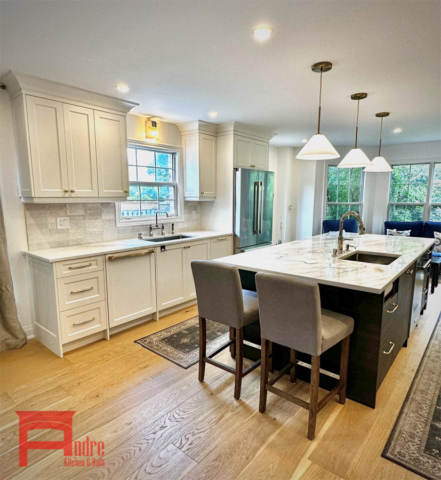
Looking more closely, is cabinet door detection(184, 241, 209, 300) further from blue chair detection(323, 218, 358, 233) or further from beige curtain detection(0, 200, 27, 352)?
blue chair detection(323, 218, 358, 233)

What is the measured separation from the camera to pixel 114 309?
3072 millimetres

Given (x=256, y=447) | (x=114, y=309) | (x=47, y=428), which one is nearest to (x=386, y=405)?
(x=256, y=447)

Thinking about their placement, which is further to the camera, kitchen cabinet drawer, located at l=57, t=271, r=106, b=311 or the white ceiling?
kitchen cabinet drawer, located at l=57, t=271, r=106, b=311

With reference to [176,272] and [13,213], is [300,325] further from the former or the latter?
[13,213]

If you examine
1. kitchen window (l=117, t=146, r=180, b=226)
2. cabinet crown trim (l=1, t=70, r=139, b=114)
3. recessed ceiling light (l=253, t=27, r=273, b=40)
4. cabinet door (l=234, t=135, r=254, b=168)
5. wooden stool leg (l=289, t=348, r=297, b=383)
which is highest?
recessed ceiling light (l=253, t=27, r=273, b=40)

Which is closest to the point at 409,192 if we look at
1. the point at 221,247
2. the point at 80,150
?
the point at 221,247

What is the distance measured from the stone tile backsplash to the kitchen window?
0.13m

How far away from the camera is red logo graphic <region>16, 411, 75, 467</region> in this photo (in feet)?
5.62

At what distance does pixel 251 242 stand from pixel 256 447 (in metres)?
3.10

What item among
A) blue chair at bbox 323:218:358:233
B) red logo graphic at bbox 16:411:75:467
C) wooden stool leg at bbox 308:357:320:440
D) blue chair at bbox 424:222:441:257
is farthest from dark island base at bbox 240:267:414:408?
blue chair at bbox 424:222:441:257

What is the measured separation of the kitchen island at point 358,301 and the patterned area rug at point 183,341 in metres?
0.51

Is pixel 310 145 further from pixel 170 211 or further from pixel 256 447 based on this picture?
pixel 170 211

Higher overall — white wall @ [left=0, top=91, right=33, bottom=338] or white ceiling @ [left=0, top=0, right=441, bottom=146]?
white ceiling @ [left=0, top=0, right=441, bottom=146]

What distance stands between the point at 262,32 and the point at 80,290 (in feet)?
8.29
